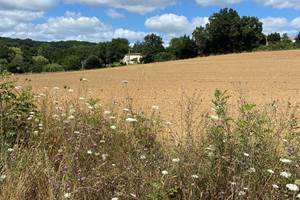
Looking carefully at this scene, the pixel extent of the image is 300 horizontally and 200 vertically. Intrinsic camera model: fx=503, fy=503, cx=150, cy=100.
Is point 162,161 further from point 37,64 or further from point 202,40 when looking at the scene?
point 202,40

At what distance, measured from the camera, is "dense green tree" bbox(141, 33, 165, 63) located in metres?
126

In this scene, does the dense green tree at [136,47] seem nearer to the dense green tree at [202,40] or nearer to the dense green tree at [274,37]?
the dense green tree at [202,40]

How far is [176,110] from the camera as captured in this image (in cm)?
1208

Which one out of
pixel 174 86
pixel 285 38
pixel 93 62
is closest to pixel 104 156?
pixel 174 86

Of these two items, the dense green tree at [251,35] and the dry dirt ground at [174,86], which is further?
the dense green tree at [251,35]

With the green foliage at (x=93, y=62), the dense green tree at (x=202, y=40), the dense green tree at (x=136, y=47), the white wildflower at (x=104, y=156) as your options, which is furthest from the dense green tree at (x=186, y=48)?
the white wildflower at (x=104, y=156)

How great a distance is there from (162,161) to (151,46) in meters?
130

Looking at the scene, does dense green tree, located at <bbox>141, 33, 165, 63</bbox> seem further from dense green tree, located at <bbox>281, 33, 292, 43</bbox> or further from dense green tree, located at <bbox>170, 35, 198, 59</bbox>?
dense green tree, located at <bbox>281, 33, 292, 43</bbox>

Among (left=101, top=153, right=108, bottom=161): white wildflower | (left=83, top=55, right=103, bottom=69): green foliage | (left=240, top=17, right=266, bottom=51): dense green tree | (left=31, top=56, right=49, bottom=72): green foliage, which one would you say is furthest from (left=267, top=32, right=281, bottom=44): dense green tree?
(left=101, top=153, right=108, bottom=161): white wildflower

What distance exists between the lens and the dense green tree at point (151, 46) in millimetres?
125938

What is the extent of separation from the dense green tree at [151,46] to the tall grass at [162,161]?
119 meters

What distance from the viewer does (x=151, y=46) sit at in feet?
438

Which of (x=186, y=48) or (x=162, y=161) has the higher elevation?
(x=162, y=161)

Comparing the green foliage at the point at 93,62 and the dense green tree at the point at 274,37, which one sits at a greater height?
the dense green tree at the point at 274,37
